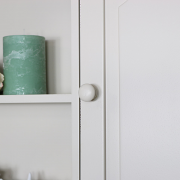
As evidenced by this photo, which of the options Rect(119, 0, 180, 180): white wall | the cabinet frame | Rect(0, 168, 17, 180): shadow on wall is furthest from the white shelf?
Rect(0, 168, 17, 180): shadow on wall

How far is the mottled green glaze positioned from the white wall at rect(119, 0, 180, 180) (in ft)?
0.85

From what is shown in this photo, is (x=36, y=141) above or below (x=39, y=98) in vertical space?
below

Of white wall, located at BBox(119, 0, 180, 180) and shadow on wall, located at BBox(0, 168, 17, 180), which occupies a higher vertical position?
white wall, located at BBox(119, 0, 180, 180)

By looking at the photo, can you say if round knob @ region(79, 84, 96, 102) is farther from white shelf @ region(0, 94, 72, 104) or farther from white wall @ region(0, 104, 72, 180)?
white wall @ region(0, 104, 72, 180)

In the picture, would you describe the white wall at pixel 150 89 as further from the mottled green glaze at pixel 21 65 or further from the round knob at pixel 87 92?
the mottled green glaze at pixel 21 65

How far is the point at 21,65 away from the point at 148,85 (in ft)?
1.13

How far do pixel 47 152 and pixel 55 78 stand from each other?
0.23 m

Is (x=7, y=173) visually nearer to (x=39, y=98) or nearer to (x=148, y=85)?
(x=39, y=98)

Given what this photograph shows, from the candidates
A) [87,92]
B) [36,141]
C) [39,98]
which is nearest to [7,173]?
[36,141]

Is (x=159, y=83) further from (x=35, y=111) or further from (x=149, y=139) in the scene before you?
(x=35, y=111)

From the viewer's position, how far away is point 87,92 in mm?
644

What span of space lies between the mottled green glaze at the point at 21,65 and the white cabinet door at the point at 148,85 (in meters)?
0.23

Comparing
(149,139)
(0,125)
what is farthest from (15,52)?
(149,139)

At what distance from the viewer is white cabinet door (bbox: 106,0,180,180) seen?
593 millimetres
